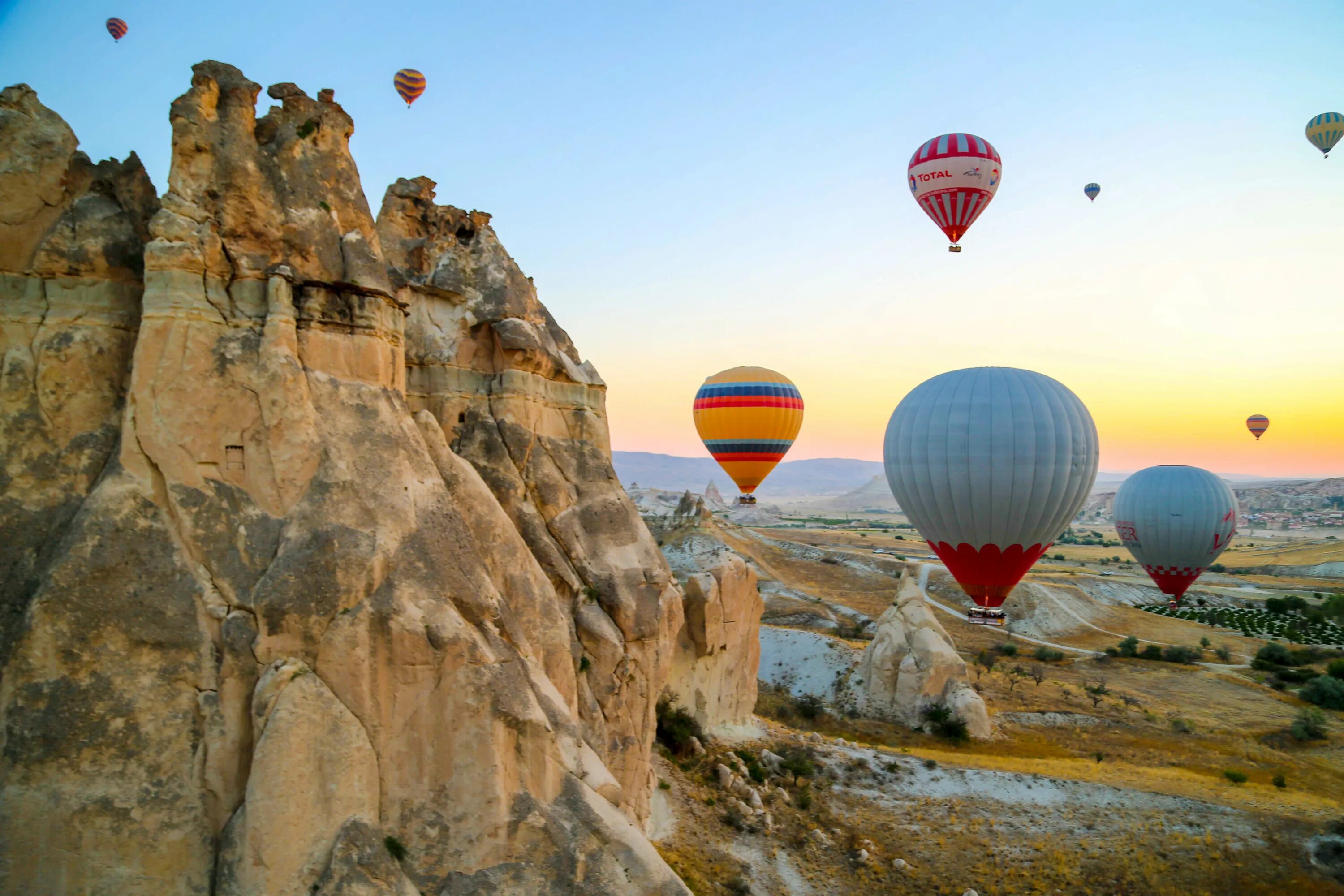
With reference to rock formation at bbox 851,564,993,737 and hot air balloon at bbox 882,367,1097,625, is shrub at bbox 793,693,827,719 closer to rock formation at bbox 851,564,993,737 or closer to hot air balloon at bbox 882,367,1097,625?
rock formation at bbox 851,564,993,737

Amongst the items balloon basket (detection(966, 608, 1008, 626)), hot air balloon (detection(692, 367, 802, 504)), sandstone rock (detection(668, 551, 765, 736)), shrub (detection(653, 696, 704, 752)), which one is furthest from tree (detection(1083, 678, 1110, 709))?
hot air balloon (detection(692, 367, 802, 504))

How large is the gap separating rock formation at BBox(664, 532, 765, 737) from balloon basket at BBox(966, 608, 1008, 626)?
44.4 feet

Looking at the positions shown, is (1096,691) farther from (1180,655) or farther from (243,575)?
(243,575)

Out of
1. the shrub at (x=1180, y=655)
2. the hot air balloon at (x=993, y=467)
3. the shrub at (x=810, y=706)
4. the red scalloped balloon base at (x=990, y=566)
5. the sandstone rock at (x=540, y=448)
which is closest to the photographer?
the sandstone rock at (x=540, y=448)

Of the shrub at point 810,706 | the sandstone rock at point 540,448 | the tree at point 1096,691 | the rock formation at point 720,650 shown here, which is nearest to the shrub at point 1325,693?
the tree at point 1096,691

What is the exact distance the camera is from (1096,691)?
34.5 metres

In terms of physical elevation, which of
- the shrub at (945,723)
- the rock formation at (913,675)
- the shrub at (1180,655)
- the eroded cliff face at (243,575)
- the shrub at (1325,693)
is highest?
the eroded cliff face at (243,575)

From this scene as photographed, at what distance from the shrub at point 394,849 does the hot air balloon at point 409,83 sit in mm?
37285

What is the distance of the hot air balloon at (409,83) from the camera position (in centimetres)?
3750

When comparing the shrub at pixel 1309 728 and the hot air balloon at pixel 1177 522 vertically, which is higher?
the hot air balloon at pixel 1177 522

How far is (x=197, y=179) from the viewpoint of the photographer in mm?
10797

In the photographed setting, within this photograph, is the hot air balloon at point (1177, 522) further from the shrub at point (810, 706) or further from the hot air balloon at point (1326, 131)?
the shrub at point (810, 706)

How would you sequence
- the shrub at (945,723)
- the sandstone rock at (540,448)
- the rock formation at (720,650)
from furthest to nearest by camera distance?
1. the shrub at (945,723)
2. the rock formation at (720,650)
3. the sandstone rock at (540,448)

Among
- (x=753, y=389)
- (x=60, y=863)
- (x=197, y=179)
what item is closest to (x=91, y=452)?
(x=197, y=179)
